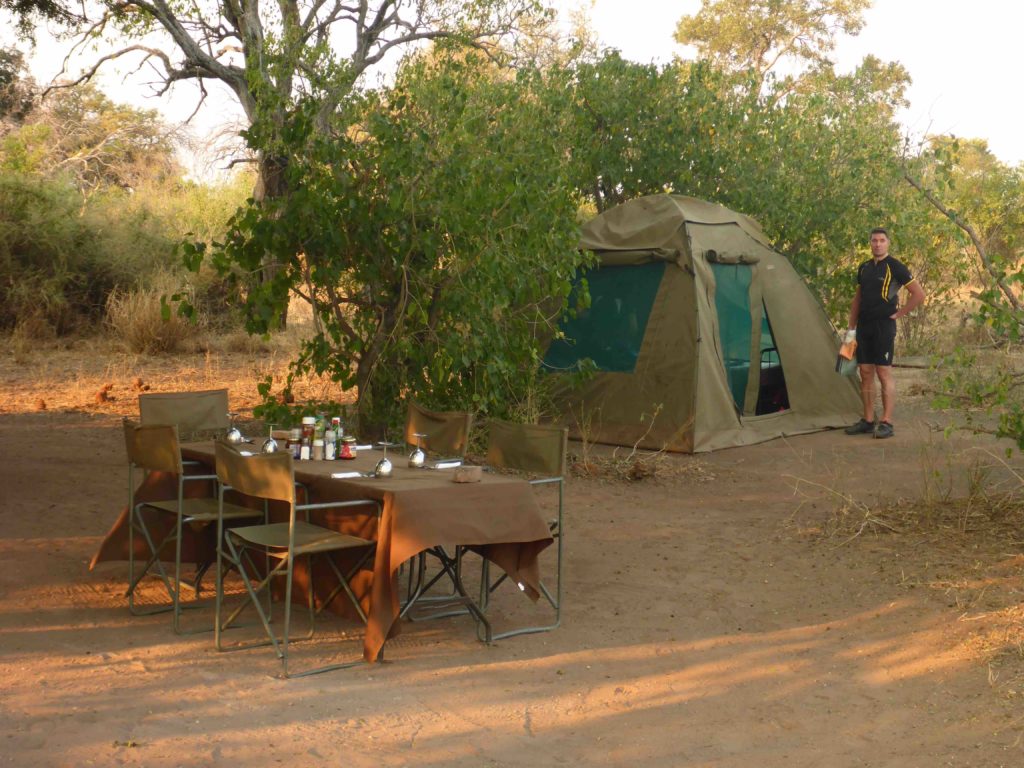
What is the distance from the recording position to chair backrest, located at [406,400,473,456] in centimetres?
552

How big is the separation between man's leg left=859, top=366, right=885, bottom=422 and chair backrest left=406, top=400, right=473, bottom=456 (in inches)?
197

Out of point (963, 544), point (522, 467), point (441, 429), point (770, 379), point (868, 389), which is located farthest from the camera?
point (770, 379)

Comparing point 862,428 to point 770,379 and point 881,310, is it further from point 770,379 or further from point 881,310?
point 881,310

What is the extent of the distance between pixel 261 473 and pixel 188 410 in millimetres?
1695

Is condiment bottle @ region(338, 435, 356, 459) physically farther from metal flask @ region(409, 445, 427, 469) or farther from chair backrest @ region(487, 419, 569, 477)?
chair backrest @ region(487, 419, 569, 477)

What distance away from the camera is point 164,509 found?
16.5 feet

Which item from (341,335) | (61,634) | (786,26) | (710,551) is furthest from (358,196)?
(786,26)

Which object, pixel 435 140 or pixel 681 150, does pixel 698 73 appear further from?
pixel 435 140

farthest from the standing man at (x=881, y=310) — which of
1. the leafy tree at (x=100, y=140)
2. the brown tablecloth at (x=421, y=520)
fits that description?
the leafy tree at (x=100, y=140)

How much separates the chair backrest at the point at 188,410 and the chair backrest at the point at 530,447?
149cm

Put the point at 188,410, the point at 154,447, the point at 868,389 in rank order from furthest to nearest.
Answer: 1. the point at 868,389
2. the point at 188,410
3. the point at 154,447

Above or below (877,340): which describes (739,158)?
above

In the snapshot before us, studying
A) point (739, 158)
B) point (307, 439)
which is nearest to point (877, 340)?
point (739, 158)

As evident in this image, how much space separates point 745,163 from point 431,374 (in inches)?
219
